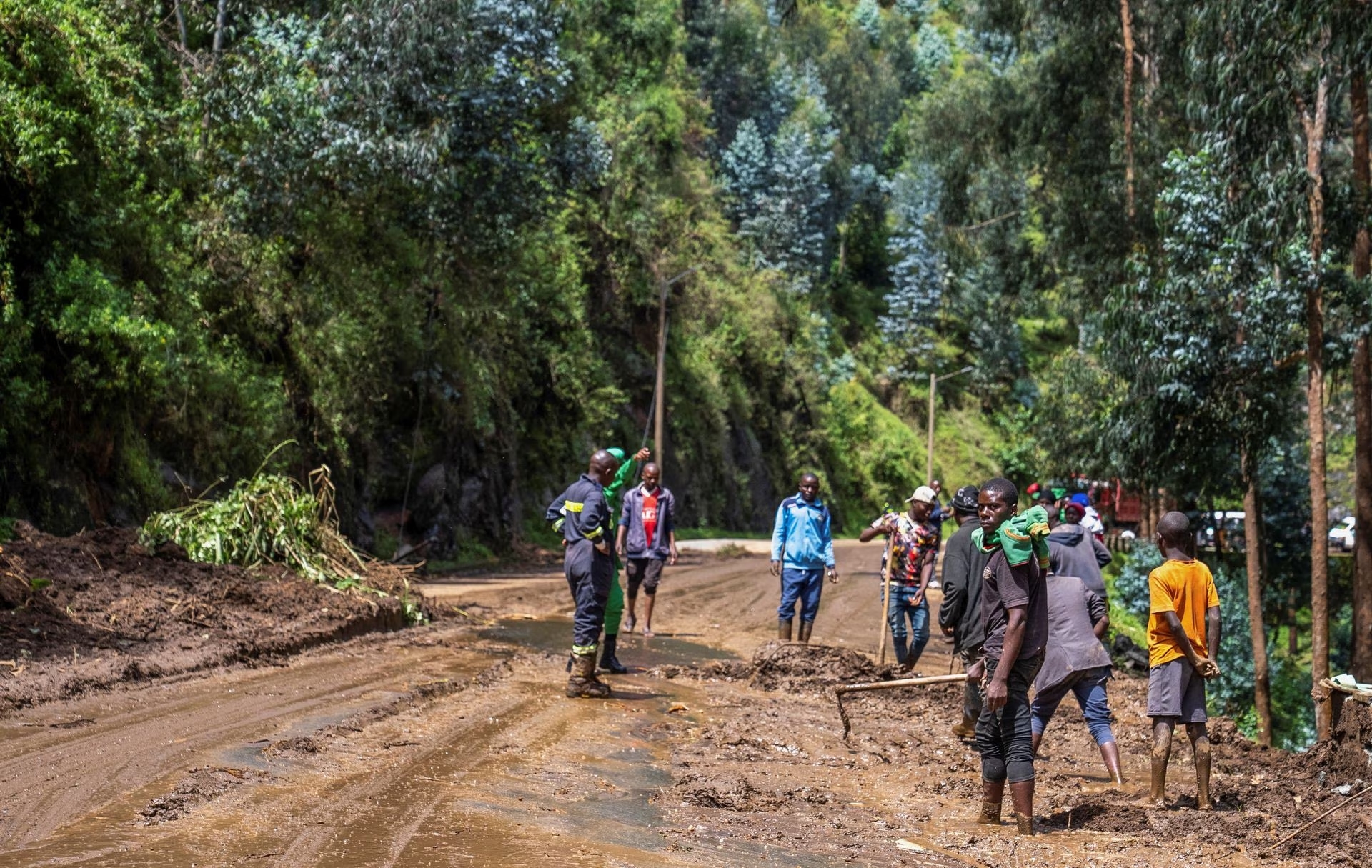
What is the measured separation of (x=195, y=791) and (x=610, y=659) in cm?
610

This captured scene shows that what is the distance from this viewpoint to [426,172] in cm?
2284

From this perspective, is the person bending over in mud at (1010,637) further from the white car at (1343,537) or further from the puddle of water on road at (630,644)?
the white car at (1343,537)

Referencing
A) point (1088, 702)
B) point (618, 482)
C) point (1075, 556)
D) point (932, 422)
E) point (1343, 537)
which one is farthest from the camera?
point (932, 422)

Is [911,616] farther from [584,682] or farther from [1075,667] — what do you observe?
[1075,667]

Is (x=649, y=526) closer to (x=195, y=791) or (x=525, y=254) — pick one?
(x=195, y=791)

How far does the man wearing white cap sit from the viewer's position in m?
12.5

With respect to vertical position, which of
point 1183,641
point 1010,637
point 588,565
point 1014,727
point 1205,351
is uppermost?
point 1205,351

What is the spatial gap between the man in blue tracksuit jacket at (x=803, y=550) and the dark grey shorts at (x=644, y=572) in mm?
1786

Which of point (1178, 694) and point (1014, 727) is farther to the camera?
point (1178, 694)

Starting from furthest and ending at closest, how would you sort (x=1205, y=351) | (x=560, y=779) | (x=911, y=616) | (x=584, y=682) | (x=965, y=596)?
(x=1205, y=351) → (x=911, y=616) → (x=584, y=682) → (x=965, y=596) → (x=560, y=779)

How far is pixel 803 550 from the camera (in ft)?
44.7

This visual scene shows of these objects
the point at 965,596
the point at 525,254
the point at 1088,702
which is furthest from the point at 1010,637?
the point at 525,254

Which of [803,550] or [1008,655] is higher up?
[803,550]

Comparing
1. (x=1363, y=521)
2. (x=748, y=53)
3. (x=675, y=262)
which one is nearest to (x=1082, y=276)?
(x=1363, y=521)
